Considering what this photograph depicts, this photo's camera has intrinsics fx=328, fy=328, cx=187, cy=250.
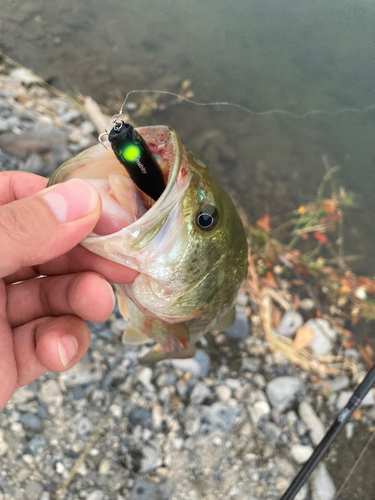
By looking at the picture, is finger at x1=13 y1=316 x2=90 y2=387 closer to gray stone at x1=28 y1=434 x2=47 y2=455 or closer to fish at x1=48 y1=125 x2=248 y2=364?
fish at x1=48 y1=125 x2=248 y2=364

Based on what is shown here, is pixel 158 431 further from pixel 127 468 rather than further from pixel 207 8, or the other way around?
pixel 207 8

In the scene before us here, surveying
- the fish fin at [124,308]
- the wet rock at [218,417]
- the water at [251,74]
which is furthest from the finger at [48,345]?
the water at [251,74]

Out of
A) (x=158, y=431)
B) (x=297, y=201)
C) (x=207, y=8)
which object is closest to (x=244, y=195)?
(x=297, y=201)

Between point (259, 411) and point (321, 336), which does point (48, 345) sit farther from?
point (321, 336)

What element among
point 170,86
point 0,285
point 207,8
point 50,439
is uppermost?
point 207,8

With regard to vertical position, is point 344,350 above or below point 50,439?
below

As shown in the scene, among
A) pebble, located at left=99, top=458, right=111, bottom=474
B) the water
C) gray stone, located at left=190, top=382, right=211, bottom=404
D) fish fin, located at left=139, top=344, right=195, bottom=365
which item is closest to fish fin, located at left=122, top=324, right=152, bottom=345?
fish fin, located at left=139, top=344, right=195, bottom=365

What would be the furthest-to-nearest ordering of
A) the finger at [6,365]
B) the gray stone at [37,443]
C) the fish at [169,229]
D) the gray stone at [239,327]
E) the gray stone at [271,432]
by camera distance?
the gray stone at [239,327]
the gray stone at [271,432]
the gray stone at [37,443]
the finger at [6,365]
the fish at [169,229]

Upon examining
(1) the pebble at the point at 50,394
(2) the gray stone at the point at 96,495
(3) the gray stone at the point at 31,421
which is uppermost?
(1) the pebble at the point at 50,394

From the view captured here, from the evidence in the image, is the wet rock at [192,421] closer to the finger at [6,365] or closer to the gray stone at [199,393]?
the gray stone at [199,393]
